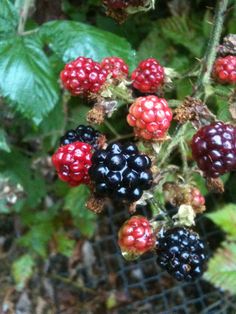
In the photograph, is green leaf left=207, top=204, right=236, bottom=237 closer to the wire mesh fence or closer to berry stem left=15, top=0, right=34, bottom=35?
berry stem left=15, top=0, right=34, bottom=35

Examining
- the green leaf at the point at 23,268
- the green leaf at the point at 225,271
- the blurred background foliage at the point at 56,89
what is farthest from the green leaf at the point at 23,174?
the green leaf at the point at 225,271

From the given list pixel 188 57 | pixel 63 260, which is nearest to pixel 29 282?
pixel 63 260

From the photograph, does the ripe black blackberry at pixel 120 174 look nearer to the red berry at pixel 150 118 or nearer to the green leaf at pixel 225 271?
the red berry at pixel 150 118

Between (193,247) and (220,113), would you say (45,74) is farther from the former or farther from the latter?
(193,247)

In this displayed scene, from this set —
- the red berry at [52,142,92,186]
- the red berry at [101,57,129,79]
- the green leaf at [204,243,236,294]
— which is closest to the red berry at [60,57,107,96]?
the red berry at [101,57,129,79]

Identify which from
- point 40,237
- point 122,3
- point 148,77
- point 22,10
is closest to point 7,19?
point 22,10

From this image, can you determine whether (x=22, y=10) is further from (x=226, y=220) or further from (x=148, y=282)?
(x=148, y=282)
